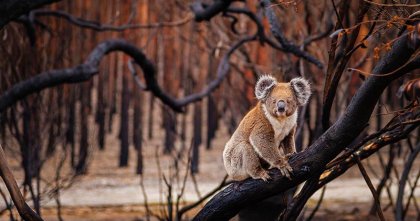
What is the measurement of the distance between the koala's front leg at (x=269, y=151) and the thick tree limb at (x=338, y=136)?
54mm

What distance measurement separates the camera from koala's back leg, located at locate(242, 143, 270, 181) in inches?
171

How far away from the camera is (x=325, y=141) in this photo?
171 inches

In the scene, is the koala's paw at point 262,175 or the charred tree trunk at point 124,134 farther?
the charred tree trunk at point 124,134

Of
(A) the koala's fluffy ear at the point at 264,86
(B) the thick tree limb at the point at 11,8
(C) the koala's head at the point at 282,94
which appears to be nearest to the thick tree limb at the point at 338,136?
(C) the koala's head at the point at 282,94

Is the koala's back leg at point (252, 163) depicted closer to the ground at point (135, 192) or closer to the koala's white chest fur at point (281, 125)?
the koala's white chest fur at point (281, 125)

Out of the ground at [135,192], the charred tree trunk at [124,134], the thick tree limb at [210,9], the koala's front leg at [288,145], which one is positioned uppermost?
the thick tree limb at [210,9]

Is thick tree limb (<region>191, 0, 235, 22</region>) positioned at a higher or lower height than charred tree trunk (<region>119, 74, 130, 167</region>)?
higher

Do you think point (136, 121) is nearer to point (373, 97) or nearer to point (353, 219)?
point (353, 219)

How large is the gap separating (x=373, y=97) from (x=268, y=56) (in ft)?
36.7

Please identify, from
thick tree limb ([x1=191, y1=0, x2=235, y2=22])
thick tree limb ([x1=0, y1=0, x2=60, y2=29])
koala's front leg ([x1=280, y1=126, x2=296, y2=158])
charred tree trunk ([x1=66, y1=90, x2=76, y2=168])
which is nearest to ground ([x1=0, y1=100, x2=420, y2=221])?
charred tree trunk ([x1=66, y1=90, x2=76, y2=168])

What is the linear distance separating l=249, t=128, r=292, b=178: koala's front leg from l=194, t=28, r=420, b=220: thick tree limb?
0.05 meters

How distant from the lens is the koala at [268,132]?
164 inches

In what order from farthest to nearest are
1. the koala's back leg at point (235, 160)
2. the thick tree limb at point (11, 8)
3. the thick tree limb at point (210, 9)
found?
the thick tree limb at point (210, 9) < the thick tree limb at point (11, 8) < the koala's back leg at point (235, 160)

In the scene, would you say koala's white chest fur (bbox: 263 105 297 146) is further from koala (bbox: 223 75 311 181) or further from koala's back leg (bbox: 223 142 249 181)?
koala's back leg (bbox: 223 142 249 181)
